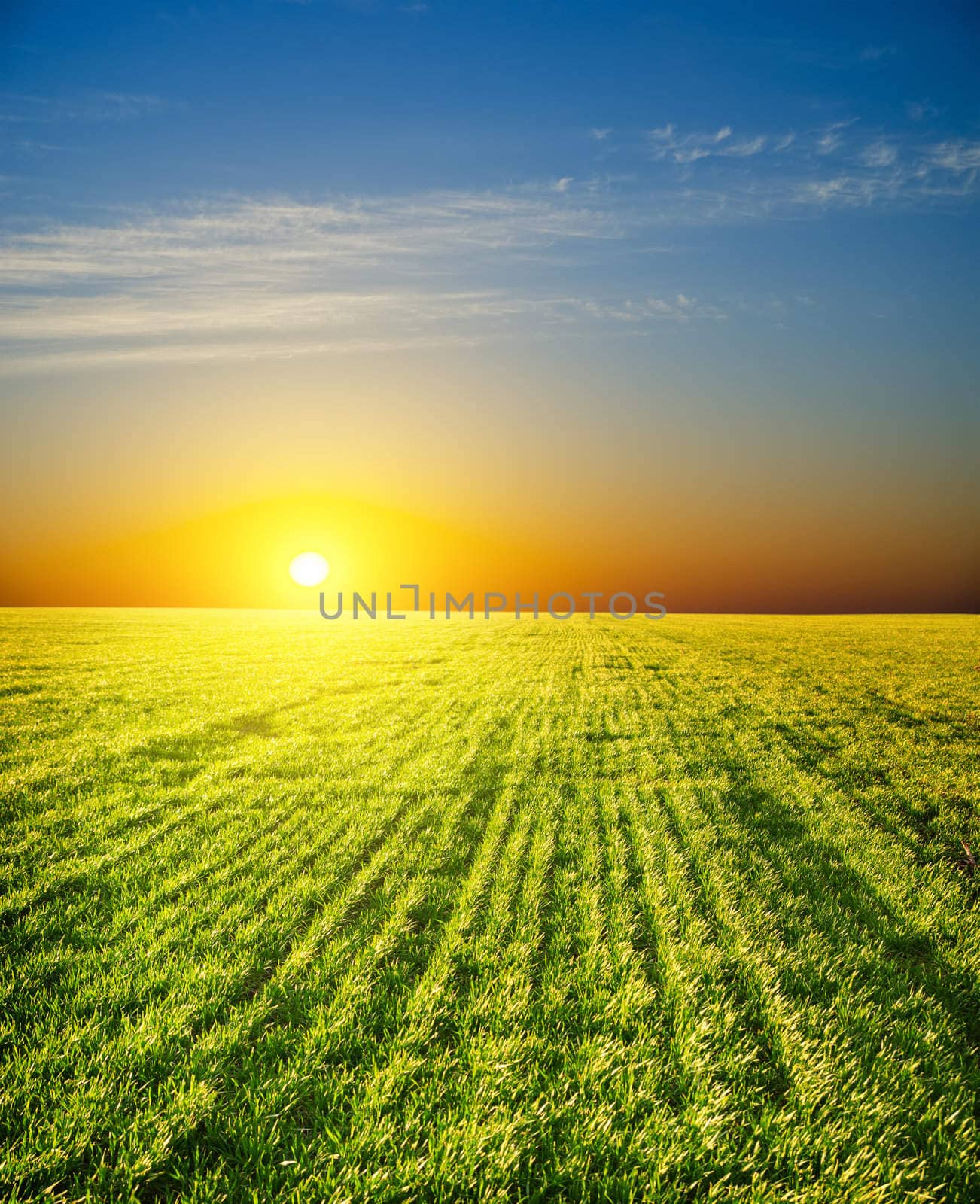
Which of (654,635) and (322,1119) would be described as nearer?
(322,1119)

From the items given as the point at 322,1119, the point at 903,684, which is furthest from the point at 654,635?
the point at 322,1119

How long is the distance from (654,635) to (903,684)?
22.2 meters

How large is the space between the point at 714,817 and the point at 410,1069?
258 inches

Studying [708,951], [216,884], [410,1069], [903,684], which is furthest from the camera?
[903,684]

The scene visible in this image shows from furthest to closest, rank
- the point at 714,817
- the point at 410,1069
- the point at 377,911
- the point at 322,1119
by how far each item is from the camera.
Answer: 1. the point at 714,817
2. the point at 377,911
3. the point at 410,1069
4. the point at 322,1119

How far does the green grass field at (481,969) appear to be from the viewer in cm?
324

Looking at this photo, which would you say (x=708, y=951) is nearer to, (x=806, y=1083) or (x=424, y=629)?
(x=806, y=1083)

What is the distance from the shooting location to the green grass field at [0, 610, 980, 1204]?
324 cm

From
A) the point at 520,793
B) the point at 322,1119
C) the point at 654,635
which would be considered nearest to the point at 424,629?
the point at 654,635

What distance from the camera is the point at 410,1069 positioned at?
3738mm

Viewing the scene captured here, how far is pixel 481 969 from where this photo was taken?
488 cm

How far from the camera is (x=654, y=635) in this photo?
141 feet

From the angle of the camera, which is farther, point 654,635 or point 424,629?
point 424,629

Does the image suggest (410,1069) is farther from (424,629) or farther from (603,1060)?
(424,629)
